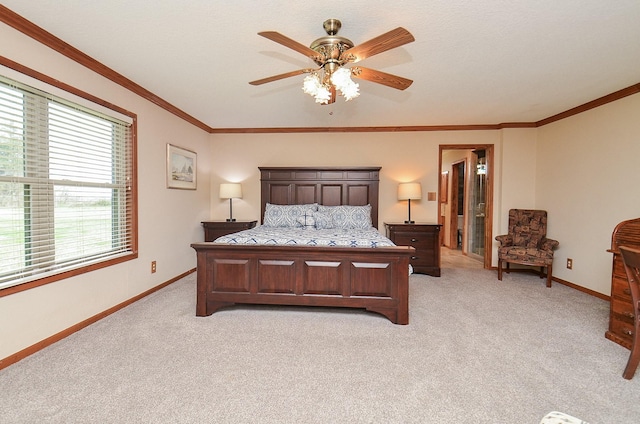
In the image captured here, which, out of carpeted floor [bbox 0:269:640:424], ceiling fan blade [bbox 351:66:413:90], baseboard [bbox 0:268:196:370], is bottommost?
carpeted floor [bbox 0:269:640:424]

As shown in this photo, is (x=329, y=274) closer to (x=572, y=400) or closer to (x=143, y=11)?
(x=572, y=400)

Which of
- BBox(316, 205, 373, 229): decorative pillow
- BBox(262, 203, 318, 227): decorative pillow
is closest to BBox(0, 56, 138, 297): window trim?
BBox(262, 203, 318, 227): decorative pillow

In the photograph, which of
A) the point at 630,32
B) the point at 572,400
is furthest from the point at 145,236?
the point at 630,32

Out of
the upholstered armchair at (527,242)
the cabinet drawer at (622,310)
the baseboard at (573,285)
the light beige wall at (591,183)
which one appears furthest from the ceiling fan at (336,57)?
the baseboard at (573,285)

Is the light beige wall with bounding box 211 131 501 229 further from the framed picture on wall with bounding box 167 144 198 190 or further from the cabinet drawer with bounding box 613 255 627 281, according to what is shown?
the cabinet drawer with bounding box 613 255 627 281

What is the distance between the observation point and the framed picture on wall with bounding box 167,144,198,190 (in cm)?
392

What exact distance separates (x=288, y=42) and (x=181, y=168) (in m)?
3.06

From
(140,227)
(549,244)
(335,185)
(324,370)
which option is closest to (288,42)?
(324,370)

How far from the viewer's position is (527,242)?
14.5ft

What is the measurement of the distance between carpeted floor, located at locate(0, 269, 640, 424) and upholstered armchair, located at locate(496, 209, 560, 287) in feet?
3.35

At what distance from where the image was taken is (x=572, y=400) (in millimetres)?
1683

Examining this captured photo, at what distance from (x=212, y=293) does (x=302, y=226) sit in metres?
1.72

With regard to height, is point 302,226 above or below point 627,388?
above

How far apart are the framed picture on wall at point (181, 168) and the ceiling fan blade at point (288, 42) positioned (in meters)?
2.73
